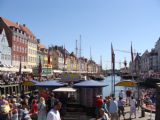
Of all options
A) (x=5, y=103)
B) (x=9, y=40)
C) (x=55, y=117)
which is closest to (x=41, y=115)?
(x=5, y=103)

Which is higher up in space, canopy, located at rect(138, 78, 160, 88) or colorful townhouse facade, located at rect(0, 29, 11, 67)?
colorful townhouse facade, located at rect(0, 29, 11, 67)

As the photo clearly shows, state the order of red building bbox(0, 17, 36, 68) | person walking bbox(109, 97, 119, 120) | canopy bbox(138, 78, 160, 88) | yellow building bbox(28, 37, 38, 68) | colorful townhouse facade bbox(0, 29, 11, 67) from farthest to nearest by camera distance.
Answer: yellow building bbox(28, 37, 38, 68), red building bbox(0, 17, 36, 68), canopy bbox(138, 78, 160, 88), colorful townhouse facade bbox(0, 29, 11, 67), person walking bbox(109, 97, 119, 120)

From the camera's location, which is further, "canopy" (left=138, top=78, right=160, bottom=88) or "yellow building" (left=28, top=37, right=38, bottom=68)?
"yellow building" (left=28, top=37, right=38, bottom=68)

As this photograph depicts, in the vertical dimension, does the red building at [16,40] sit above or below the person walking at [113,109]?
above

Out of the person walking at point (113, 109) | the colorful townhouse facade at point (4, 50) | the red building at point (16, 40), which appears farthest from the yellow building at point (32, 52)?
the person walking at point (113, 109)

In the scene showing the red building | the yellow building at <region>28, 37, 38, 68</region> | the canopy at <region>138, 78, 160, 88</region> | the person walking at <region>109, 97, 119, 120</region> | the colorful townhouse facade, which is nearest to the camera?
the person walking at <region>109, 97, 119, 120</region>

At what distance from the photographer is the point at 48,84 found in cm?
2394

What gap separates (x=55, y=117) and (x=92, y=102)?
13188 millimetres

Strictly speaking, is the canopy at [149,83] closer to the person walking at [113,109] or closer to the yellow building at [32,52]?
the yellow building at [32,52]

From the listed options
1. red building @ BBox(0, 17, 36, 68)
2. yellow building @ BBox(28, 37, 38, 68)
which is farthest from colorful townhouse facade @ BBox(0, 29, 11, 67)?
yellow building @ BBox(28, 37, 38, 68)

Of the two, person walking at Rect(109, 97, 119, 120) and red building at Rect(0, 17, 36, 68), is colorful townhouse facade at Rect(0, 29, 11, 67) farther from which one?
person walking at Rect(109, 97, 119, 120)

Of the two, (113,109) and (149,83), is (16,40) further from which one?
(113,109)

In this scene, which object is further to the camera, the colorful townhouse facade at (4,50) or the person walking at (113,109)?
the colorful townhouse facade at (4,50)

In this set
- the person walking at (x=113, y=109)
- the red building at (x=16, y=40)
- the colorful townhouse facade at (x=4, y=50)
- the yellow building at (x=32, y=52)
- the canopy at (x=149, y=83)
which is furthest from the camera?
the yellow building at (x=32, y=52)
